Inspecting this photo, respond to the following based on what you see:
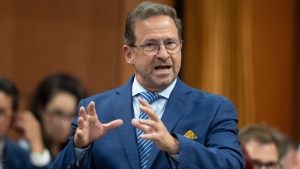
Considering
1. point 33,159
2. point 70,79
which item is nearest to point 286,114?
point 70,79

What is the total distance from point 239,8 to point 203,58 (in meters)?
0.48

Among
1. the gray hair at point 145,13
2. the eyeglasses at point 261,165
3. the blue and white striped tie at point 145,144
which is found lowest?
the eyeglasses at point 261,165

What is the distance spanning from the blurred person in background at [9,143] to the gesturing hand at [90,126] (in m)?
1.14

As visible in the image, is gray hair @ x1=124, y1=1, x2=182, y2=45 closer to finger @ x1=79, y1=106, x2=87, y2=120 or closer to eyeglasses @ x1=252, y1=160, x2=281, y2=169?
finger @ x1=79, y1=106, x2=87, y2=120

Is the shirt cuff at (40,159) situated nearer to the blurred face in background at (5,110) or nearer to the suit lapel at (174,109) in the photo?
the blurred face in background at (5,110)

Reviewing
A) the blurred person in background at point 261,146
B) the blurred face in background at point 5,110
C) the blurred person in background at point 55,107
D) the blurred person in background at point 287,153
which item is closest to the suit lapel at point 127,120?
the blurred face in background at point 5,110

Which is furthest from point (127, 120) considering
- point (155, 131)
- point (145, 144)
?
point (155, 131)

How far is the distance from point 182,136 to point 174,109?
0.74ft

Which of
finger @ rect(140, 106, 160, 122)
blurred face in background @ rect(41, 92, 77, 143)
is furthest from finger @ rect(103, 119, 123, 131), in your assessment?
blurred face in background @ rect(41, 92, 77, 143)

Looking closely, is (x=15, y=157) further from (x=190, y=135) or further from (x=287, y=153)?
(x=287, y=153)

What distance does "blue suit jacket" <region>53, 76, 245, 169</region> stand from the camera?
278 cm

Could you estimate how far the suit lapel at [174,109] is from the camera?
2.88 m

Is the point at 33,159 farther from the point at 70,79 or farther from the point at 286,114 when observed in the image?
the point at 286,114

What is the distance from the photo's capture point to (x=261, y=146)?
455 centimetres
